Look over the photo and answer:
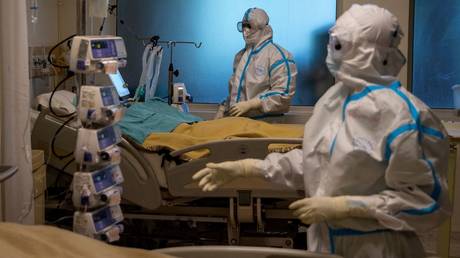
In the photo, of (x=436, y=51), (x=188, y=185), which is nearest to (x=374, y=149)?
(x=188, y=185)

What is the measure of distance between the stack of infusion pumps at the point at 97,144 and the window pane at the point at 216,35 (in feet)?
7.61

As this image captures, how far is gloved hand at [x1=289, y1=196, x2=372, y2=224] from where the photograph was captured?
1.99 m

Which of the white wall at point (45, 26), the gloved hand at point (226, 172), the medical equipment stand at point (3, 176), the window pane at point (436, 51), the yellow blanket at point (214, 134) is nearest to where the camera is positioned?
the gloved hand at point (226, 172)

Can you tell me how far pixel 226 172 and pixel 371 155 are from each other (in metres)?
0.53

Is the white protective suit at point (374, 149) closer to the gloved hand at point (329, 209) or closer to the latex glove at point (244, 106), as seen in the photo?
the gloved hand at point (329, 209)

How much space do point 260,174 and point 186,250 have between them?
45 centimetres

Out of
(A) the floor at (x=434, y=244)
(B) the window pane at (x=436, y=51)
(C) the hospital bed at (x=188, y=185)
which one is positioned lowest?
(A) the floor at (x=434, y=244)

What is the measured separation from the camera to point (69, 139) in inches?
141

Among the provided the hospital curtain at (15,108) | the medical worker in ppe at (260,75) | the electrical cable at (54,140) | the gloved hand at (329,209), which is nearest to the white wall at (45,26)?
the electrical cable at (54,140)

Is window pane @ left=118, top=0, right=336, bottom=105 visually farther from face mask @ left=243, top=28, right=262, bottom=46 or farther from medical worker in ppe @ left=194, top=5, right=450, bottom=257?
medical worker in ppe @ left=194, top=5, right=450, bottom=257

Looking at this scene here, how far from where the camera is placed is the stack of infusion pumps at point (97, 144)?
2971 millimetres

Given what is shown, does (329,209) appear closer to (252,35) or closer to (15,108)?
(15,108)

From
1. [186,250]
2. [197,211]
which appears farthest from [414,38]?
[186,250]

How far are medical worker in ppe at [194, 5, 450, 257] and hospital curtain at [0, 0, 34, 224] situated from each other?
1.51 metres
